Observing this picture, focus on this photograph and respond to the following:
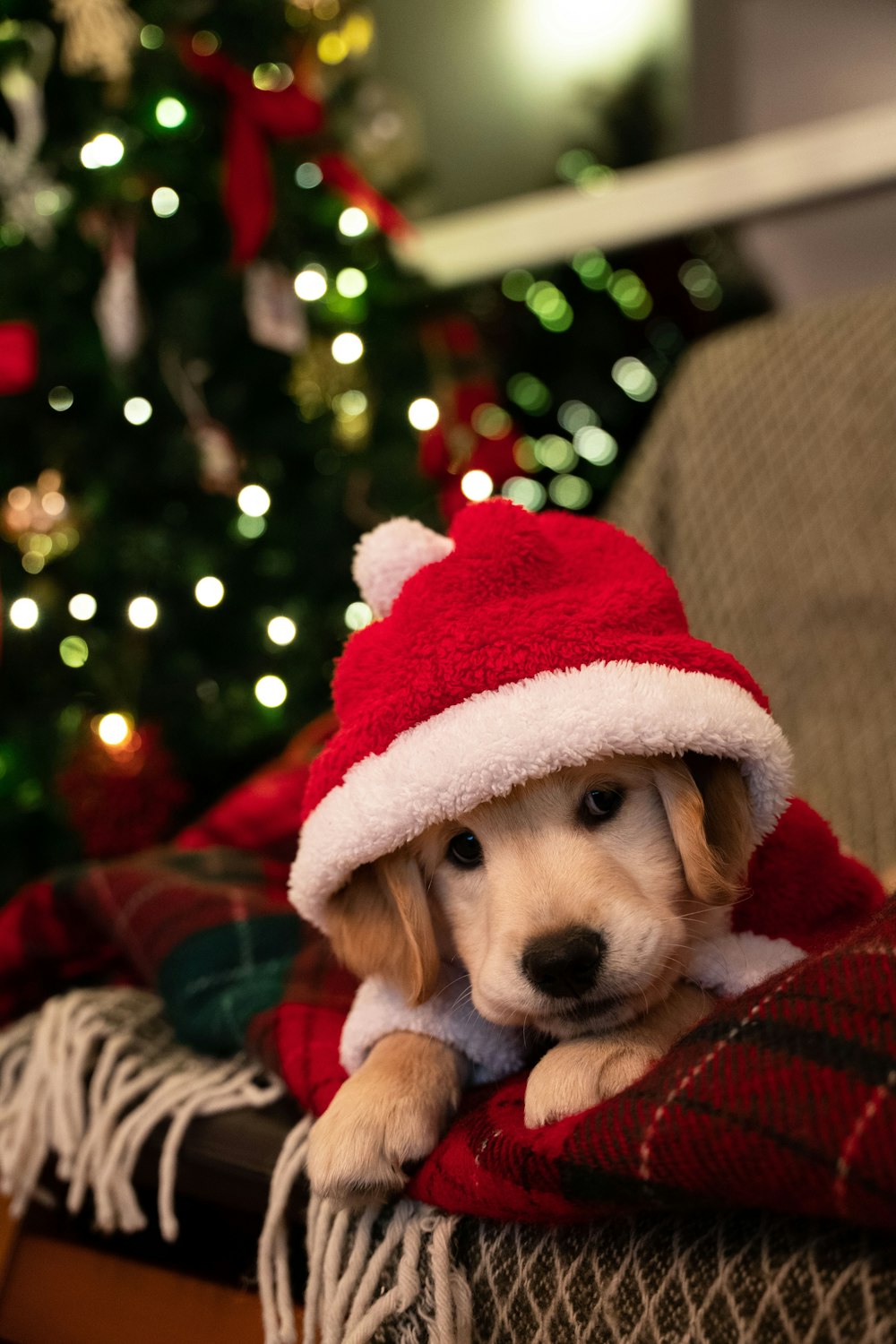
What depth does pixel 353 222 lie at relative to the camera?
202 centimetres

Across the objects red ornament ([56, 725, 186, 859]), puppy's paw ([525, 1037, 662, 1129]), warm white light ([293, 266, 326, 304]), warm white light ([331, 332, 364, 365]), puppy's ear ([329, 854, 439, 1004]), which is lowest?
red ornament ([56, 725, 186, 859])

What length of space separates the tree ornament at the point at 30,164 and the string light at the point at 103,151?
0.26ft

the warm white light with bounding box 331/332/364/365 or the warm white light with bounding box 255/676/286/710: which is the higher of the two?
the warm white light with bounding box 331/332/364/365

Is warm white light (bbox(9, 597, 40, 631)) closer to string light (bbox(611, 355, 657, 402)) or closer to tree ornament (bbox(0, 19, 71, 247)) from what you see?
tree ornament (bbox(0, 19, 71, 247))

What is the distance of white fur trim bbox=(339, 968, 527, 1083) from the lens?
92cm

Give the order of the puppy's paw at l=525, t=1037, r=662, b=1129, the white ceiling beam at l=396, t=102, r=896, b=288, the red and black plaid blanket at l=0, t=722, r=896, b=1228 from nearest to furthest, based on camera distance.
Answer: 1. the red and black plaid blanket at l=0, t=722, r=896, b=1228
2. the puppy's paw at l=525, t=1037, r=662, b=1129
3. the white ceiling beam at l=396, t=102, r=896, b=288

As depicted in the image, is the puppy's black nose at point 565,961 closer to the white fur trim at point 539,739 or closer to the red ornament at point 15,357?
the white fur trim at point 539,739

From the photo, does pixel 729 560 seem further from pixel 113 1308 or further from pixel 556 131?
pixel 556 131

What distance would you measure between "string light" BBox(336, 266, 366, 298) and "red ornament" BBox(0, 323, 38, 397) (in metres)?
0.57

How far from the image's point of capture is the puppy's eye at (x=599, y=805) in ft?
2.88

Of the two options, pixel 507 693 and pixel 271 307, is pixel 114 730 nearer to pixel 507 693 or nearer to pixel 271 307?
pixel 271 307

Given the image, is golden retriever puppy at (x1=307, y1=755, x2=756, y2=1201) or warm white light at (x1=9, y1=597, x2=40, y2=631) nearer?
golden retriever puppy at (x1=307, y1=755, x2=756, y2=1201)

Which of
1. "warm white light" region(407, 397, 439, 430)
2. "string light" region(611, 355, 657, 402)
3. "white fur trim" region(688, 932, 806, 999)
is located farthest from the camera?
"string light" region(611, 355, 657, 402)

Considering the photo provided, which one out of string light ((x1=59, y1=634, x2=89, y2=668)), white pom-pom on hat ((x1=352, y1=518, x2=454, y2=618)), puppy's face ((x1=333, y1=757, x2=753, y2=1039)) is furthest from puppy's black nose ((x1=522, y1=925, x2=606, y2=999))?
string light ((x1=59, y1=634, x2=89, y2=668))
